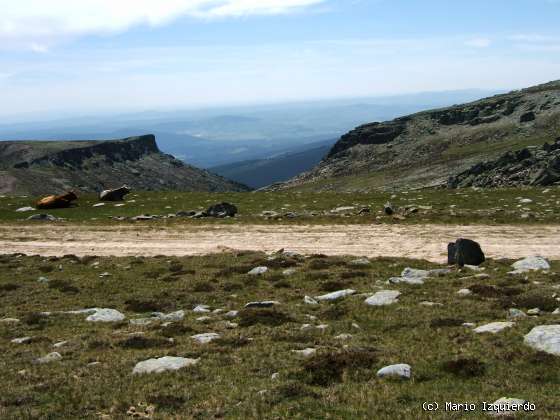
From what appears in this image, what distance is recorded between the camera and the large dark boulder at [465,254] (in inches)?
952

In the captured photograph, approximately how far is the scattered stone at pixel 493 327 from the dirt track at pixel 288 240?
11765mm

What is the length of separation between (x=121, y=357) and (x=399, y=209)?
1246 inches

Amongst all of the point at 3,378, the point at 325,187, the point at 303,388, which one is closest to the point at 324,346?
the point at 303,388

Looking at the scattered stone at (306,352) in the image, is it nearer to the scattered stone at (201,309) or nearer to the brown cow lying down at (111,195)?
the scattered stone at (201,309)

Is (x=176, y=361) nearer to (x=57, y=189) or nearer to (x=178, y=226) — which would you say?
(x=178, y=226)

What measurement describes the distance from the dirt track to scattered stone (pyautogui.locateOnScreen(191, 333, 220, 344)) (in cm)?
1462

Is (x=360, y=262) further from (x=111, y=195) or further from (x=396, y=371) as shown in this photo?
(x=111, y=195)

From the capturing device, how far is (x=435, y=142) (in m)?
157

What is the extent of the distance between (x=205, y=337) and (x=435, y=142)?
151 metres

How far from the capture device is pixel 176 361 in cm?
1350

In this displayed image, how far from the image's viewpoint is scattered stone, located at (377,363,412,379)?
1193 cm

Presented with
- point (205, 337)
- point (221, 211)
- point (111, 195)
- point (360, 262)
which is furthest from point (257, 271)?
point (111, 195)

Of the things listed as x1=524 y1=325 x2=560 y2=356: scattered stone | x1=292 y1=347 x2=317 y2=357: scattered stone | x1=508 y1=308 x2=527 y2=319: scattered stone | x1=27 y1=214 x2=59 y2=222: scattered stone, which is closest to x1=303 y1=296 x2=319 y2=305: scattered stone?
x1=292 y1=347 x2=317 y2=357: scattered stone

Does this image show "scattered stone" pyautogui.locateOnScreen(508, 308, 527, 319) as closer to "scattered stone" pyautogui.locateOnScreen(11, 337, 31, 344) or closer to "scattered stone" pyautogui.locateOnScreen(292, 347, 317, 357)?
"scattered stone" pyautogui.locateOnScreen(292, 347, 317, 357)
